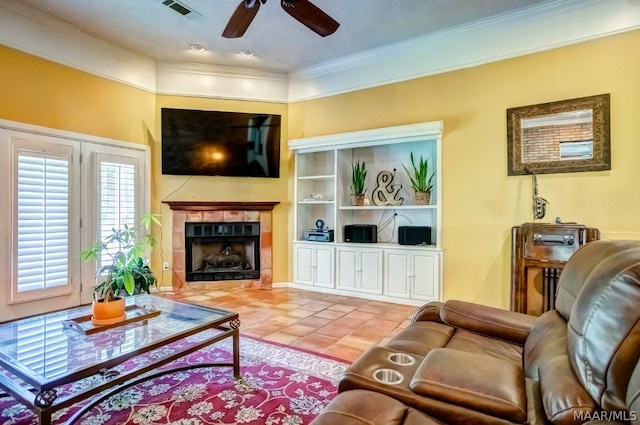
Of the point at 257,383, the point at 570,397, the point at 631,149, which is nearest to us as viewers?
the point at 570,397

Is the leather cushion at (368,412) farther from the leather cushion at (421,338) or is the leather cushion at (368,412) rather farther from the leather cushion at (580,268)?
the leather cushion at (580,268)

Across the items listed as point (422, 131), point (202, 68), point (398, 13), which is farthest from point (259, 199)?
point (398, 13)

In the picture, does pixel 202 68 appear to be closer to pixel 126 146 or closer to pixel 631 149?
pixel 126 146

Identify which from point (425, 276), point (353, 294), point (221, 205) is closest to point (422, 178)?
point (425, 276)

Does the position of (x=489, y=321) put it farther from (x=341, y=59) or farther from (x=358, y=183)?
(x=341, y=59)

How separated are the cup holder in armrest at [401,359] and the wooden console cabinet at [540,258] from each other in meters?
2.39

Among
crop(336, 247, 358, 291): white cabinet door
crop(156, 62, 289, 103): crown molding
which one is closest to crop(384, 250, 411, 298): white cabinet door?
crop(336, 247, 358, 291): white cabinet door

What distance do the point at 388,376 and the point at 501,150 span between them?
11.0 ft

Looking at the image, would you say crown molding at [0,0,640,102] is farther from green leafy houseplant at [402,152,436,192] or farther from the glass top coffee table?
the glass top coffee table

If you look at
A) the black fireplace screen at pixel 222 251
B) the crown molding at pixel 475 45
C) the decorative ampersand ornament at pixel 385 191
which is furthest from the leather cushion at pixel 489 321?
the black fireplace screen at pixel 222 251

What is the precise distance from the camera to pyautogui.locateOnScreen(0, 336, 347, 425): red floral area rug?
1941mm

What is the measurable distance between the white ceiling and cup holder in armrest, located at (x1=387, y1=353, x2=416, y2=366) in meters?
3.44

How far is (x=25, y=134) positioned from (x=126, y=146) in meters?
1.10

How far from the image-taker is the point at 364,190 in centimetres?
500
